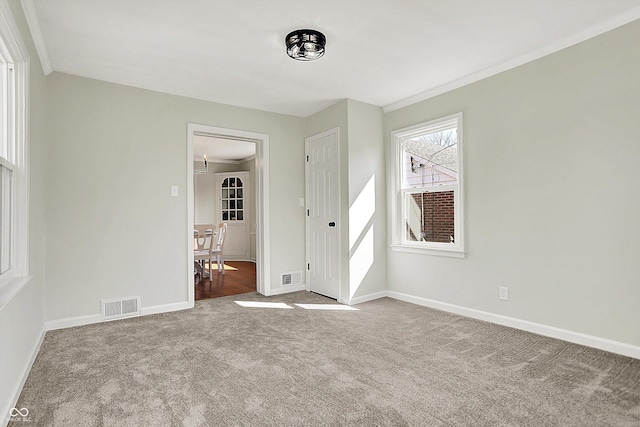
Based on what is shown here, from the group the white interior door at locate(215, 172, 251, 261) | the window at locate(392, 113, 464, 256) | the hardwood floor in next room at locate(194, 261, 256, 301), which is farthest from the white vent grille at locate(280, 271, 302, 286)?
the white interior door at locate(215, 172, 251, 261)

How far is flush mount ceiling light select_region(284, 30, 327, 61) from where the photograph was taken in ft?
8.65

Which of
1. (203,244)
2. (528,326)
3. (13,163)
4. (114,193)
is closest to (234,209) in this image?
(203,244)

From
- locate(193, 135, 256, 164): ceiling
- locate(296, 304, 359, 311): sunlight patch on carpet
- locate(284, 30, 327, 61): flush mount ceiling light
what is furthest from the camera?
locate(193, 135, 256, 164): ceiling

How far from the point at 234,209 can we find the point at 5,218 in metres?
6.30

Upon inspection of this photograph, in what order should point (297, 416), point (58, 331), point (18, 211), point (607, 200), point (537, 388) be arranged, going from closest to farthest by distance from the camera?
point (297, 416) → point (537, 388) → point (18, 211) → point (607, 200) → point (58, 331)

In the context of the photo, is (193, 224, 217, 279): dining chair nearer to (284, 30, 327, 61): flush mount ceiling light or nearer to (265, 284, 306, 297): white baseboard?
(265, 284, 306, 297): white baseboard

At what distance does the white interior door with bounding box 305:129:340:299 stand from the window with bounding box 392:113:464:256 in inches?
30.4

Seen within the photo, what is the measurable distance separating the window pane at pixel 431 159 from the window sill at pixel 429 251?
0.75 m

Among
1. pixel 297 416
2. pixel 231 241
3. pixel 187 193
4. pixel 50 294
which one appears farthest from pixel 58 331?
pixel 231 241

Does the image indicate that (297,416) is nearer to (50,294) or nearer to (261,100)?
(50,294)

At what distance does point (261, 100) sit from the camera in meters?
4.20

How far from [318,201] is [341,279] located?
1.09 metres

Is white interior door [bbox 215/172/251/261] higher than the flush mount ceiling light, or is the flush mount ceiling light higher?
the flush mount ceiling light

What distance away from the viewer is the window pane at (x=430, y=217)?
3.85 m
